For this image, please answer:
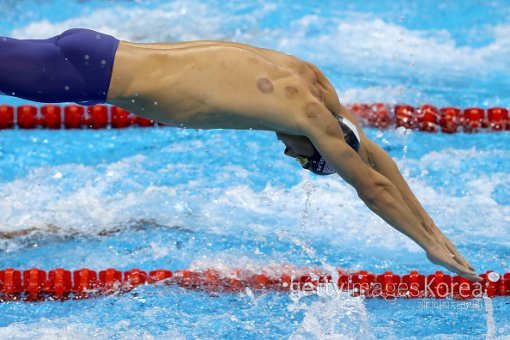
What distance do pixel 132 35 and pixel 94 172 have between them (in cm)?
214

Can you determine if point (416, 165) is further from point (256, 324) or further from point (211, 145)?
point (256, 324)

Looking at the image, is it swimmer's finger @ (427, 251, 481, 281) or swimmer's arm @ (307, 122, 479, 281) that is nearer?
swimmer's arm @ (307, 122, 479, 281)

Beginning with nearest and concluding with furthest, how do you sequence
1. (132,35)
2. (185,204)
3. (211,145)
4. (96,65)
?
(96,65) → (185,204) → (211,145) → (132,35)

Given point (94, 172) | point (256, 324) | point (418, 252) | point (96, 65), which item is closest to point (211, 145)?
point (94, 172)

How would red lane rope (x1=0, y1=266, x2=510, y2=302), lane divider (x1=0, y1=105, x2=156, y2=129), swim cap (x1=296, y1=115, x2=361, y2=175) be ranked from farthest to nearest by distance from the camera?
lane divider (x1=0, y1=105, x2=156, y2=129)
red lane rope (x1=0, y1=266, x2=510, y2=302)
swim cap (x1=296, y1=115, x2=361, y2=175)

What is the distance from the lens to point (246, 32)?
6543 millimetres

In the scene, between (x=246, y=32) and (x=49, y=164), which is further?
(x=246, y=32)

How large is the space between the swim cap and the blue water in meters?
0.70

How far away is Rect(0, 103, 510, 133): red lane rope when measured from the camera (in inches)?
200

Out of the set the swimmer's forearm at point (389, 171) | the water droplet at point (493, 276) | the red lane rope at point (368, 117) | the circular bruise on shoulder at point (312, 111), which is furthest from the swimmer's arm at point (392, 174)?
the red lane rope at point (368, 117)

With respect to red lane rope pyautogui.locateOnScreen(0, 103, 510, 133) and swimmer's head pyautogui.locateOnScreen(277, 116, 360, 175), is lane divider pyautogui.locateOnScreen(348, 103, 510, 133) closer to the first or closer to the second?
red lane rope pyautogui.locateOnScreen(0, 103, 510, 133)

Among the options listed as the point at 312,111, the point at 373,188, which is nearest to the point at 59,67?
the point at 312,111

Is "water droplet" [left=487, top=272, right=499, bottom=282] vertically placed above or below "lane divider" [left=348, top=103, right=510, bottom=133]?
below

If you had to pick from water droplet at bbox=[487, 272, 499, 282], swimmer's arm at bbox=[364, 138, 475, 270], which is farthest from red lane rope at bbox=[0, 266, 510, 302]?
swimmer's arm at bbox=[364, 138, 475, 270]
